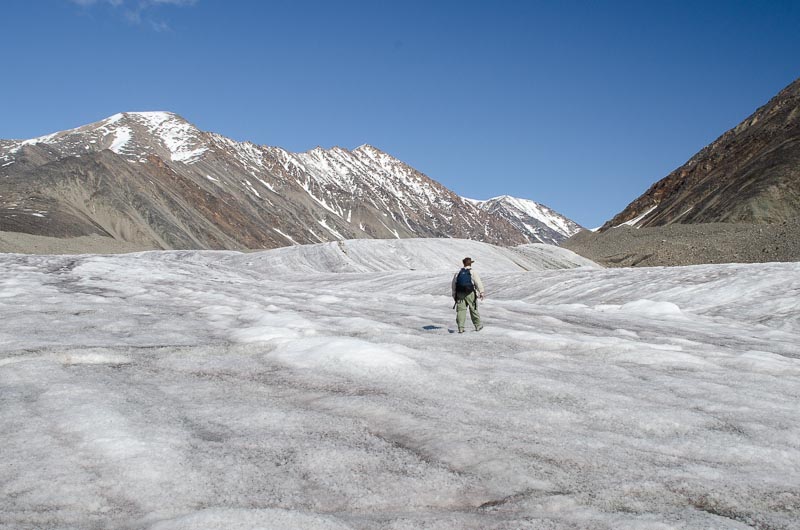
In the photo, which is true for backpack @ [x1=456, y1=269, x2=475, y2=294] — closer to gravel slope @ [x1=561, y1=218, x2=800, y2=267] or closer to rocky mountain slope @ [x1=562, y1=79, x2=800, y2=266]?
gravel slope @ [x1=561, y1=218, x2=800, y2=267]

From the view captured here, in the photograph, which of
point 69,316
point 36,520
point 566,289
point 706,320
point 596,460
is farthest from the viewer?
point 566,289

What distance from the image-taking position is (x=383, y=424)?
7.77 metres

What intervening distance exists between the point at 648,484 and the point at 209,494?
162 inches

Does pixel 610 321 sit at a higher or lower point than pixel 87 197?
lower

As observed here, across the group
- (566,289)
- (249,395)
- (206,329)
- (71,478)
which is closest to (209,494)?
(71,478)

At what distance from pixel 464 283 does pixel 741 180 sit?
105075 millimetres

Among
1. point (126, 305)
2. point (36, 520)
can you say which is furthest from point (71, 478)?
point (126, 305)

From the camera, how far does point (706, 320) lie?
66.4 feet

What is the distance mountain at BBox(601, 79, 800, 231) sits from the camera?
3595 inches

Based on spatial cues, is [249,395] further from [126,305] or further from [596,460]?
[126,305]

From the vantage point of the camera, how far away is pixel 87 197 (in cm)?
11288

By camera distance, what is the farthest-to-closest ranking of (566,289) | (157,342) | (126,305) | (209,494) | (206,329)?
1. (566,289)
2. (126,305)
3. (206,329)
4. (157,342)
5. (209,494)

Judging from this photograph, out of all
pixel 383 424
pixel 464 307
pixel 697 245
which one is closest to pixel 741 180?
pixel 697 245

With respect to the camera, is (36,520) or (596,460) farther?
(596,460)
